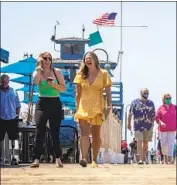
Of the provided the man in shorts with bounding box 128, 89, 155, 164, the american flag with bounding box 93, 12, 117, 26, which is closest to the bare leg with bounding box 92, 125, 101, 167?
the man in shorts with bounding box 128, 89, 155, 164

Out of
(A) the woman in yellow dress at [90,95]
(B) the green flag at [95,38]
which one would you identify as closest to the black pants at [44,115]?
(A) the woman in yellow dress at [90,95]

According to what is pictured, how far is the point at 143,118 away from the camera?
12.3 m

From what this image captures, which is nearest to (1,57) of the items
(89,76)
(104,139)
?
(89,76)

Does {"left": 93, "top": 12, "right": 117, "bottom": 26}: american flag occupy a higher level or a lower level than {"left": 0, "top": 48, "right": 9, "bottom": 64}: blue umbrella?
higher

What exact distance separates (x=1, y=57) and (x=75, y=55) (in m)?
41.2

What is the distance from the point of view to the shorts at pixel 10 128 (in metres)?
10.2

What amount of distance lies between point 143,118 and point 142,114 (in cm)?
8

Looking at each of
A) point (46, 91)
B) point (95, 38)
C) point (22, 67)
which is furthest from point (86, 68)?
point (95, 38)

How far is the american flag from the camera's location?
40931mm

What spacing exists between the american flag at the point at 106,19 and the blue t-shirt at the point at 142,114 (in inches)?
1090

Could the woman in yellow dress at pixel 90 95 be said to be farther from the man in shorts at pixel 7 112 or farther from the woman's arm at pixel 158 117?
the woman's arm at pixel 158 117

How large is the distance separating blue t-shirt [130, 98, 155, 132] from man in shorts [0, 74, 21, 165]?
2.72 metres

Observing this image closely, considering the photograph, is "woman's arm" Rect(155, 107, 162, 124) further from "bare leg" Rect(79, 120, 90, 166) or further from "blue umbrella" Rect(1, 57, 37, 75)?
"bare leg" Rect(79, 120, 90, 166)

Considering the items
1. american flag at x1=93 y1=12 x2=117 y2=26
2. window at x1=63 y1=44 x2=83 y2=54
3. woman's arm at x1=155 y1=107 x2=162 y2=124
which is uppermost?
american flag at x1=93 y1=12 x2=117 y2=26
